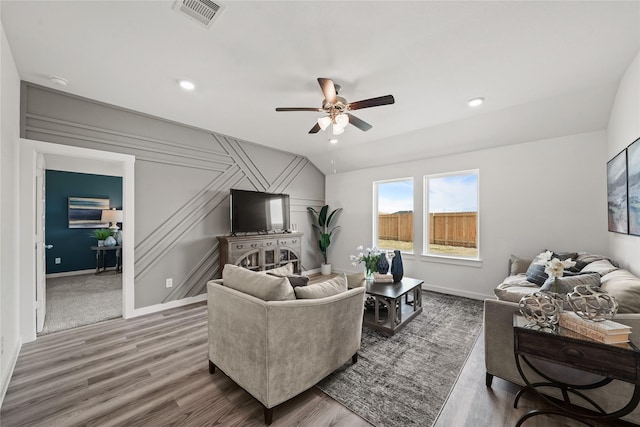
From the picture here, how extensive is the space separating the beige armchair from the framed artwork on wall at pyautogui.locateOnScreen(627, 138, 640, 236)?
2.34m

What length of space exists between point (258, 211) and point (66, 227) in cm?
491

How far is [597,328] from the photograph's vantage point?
1346mm

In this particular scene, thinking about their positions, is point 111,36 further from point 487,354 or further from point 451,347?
point 451,347

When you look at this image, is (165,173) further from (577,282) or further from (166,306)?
(577,282)

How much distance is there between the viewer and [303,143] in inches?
184

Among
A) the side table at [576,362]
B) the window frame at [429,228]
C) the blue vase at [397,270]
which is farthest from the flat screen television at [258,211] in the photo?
the side table at [576,362]

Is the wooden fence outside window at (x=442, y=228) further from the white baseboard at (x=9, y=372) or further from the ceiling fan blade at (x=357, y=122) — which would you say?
the white baseboard at (x=9, y=372)

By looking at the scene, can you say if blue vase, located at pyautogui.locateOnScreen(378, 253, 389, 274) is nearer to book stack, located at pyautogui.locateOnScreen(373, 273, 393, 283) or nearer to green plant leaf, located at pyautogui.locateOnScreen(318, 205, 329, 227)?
book stack, located at pyautogui.locateOnScreen(373, 273, 393, 283)

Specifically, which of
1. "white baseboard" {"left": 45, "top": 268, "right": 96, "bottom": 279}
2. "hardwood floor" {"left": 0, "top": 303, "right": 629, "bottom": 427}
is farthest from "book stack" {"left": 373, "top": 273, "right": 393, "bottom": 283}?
"white baseboard" {"left": 45, "top": 268, "right": 96, "bottom": 279}

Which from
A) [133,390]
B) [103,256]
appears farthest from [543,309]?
[103,256]

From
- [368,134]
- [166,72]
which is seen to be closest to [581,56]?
[368,134]

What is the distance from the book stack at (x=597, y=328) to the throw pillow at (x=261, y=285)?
169 centimetres

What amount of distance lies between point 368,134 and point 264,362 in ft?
11.9

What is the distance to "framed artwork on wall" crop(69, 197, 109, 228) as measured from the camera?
5789 millimetres
